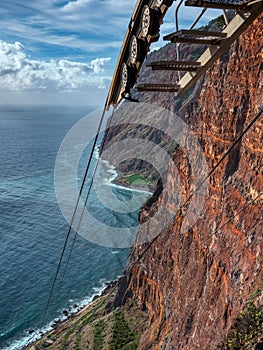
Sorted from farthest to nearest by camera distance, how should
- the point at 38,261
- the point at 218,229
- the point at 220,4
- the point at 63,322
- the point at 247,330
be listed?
the point at 38,261
the point at 63,322
the point at 218,229
the point at 247,330
the point at 220,4

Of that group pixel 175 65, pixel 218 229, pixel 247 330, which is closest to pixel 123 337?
pixel 218 229

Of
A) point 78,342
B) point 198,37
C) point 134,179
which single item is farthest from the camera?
point 134,179

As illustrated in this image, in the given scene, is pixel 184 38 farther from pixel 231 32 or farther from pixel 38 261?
pixel 38 261

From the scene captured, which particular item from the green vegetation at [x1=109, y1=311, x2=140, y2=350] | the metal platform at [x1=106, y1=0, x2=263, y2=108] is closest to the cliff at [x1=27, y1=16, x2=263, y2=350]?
the green vegetation at [x1=109, y1=311, x2=140, y2=350]

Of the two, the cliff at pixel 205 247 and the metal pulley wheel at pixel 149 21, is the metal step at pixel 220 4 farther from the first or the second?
the cliff at pixel 205 247

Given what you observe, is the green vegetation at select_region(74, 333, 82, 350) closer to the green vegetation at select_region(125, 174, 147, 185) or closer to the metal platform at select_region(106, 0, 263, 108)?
the metal platform at select_region(106, 0, 263, 108)

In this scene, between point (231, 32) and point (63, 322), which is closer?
point (231, 32)

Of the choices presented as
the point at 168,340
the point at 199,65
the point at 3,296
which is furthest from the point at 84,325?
the point at 199,65
